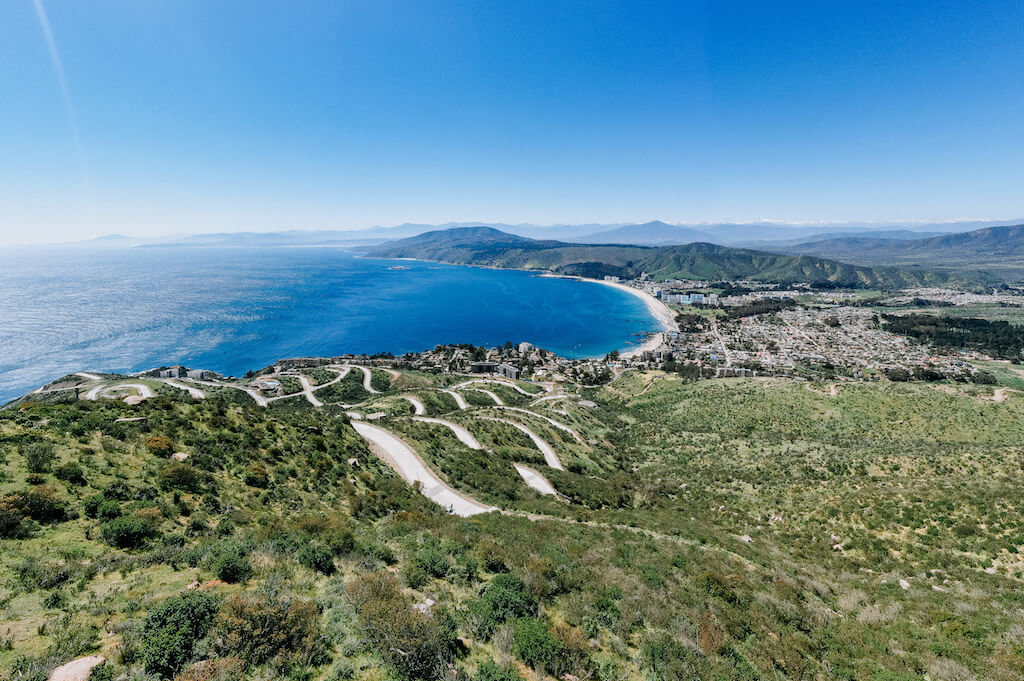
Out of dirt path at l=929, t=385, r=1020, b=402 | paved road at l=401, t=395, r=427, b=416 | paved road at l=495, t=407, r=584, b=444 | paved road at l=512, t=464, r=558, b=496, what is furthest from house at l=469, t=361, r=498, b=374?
dirt path at l=929, t=385, r=1020, b=402

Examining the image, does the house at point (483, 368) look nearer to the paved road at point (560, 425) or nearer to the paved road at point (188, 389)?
the paved road at point (560, 425)

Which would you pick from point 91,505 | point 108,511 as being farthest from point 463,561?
point 91,505

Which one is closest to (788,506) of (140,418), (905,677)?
(905,677)

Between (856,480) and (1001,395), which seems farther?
(1001,395)

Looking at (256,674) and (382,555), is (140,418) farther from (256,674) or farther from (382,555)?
(256,674)

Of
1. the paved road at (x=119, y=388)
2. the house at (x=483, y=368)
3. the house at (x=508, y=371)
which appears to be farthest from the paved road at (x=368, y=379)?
the house at (x=508, y=371)

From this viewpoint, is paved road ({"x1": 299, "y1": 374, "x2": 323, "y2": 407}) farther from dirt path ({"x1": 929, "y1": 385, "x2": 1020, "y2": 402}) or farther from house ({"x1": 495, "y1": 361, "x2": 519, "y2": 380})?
dirt path ({"x1": 929, "y1": 385, "x2": 1020, "y2": 402})
